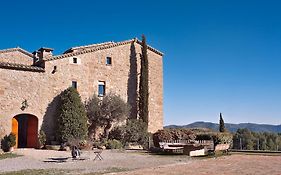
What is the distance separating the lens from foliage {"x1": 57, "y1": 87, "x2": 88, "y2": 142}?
23575 mm

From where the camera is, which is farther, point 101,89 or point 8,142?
point 101,89

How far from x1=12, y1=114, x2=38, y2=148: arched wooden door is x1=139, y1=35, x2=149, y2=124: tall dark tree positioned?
378 inches

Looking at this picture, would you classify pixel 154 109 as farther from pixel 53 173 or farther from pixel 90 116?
pixel 53 173

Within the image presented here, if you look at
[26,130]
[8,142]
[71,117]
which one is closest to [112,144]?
[71,117]

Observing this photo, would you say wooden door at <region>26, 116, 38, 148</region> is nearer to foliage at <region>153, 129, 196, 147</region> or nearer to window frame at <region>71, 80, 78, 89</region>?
window frame at <region>71, 80, 78, 89</region>

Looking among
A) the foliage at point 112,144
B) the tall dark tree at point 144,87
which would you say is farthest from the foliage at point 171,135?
the tall dark tree at point 144,87

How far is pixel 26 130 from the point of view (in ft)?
82.7

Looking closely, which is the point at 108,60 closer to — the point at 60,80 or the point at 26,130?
the point at 60,80

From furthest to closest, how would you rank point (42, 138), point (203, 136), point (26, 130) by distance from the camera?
1. point (26, 130)
2. point (203, 136)
3. point (42, 138)

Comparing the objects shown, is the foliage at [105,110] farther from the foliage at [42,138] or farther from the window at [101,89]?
the foliage at [42,138]

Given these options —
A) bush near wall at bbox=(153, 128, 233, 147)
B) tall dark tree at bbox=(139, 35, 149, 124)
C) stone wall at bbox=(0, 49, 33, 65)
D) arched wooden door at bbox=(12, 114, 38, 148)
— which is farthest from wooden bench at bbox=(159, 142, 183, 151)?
stone wall at bbox=(0, 49, 33, 65)

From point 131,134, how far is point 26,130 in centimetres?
841

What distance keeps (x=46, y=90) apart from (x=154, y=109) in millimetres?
11080

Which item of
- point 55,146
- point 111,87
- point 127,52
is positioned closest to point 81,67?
point 111,87
